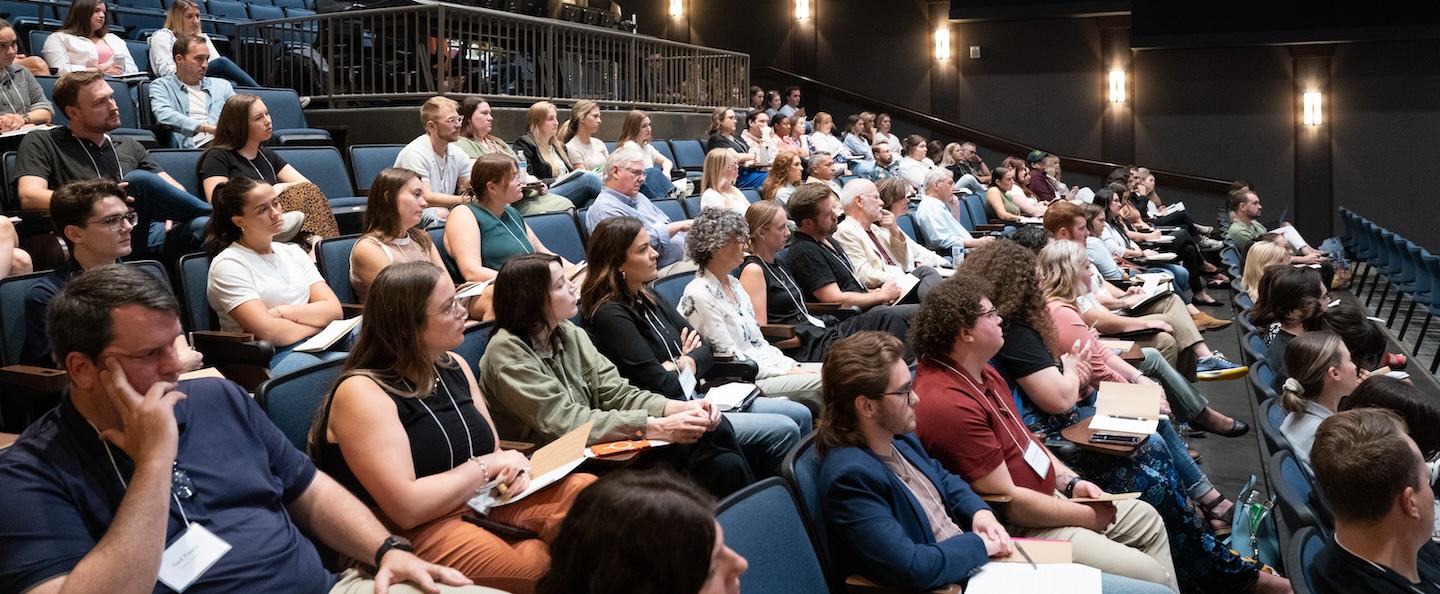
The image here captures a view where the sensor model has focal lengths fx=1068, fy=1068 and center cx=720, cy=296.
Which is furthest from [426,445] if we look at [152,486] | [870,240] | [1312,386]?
[870,240]

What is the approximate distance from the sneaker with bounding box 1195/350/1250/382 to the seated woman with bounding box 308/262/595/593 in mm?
3961

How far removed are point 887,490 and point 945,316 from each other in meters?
0.67

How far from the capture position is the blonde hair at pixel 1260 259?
18.5ft

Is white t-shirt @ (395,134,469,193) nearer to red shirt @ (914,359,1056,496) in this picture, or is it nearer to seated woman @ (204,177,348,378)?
seated woman @ (204,177,348,378)

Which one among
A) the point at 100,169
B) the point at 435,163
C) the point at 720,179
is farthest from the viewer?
the point at 720,179

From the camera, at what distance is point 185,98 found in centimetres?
518

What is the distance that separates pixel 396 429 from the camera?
197 centimetres

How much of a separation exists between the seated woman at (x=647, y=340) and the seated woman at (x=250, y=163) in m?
1.34

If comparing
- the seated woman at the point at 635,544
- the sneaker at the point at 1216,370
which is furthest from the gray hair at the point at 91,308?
the sneaker at the point at 1216,370

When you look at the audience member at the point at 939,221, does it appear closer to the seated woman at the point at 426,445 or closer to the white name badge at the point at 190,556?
the seated woman at the point at 426,445

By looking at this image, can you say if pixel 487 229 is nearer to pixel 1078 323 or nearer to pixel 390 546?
pixel 1078 323

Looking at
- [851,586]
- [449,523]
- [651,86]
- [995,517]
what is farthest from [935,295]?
[651,86]

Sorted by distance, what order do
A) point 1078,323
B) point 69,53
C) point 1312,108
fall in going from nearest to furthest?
1. point 1078,323
2. point 69,53
3. point 1312,108

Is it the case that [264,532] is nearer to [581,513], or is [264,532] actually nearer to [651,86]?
[581,513]
